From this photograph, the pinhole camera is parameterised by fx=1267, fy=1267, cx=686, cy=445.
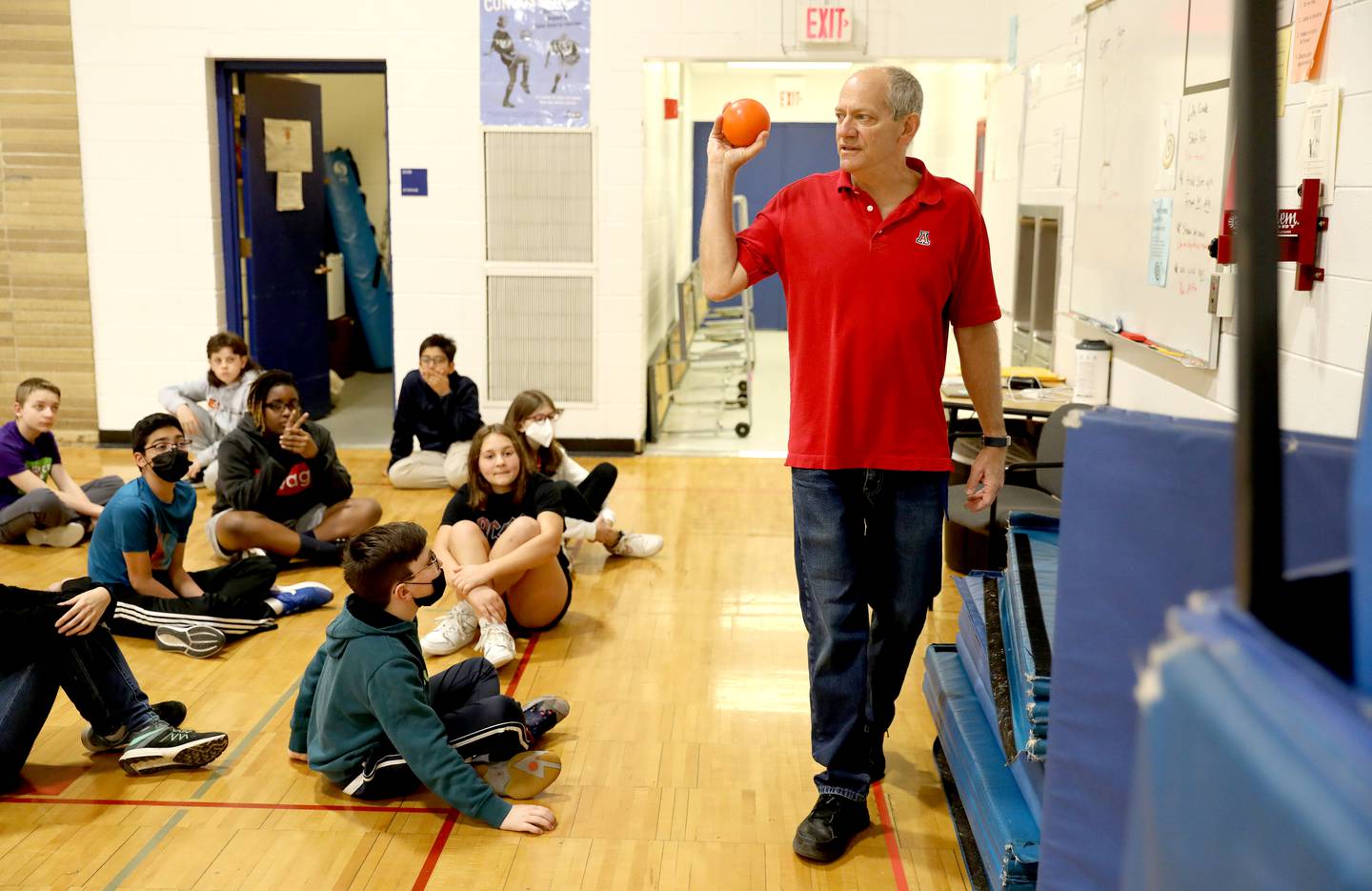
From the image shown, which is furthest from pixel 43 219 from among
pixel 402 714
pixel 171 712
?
pixel 402 714

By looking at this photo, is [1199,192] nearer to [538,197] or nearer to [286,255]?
[538,197]

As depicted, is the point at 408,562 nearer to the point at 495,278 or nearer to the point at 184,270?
the point at 495,278

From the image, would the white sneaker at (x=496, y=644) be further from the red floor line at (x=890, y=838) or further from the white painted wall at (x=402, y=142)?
the white painted wall at (x=402, y=142)

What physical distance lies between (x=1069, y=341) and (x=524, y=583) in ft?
9.29

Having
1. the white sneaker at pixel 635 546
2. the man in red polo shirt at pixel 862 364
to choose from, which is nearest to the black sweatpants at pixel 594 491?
the white sneaker at pixel 635 546

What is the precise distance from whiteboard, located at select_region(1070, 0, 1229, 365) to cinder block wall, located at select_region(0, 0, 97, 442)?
5829 millimetres

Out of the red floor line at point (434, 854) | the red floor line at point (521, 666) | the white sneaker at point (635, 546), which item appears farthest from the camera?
the white sneaker at point (635, 546)

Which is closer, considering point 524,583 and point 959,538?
point 524,583

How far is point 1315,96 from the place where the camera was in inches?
130

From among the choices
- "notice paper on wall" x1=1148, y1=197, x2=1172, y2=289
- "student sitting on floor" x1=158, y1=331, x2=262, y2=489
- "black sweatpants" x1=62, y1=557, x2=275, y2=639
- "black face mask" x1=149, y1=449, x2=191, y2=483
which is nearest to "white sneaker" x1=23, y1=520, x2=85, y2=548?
"student sitting on floor" x1=158, y1=331, x2=262, y2=489

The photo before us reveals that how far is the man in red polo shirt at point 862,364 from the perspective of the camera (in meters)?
2.81

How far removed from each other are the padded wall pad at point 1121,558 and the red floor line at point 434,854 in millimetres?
1726

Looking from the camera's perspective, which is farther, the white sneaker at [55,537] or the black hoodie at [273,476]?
the white sneaker at [55,537]

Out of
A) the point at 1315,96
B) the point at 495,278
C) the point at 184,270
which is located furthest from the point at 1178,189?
the point at 184,270
